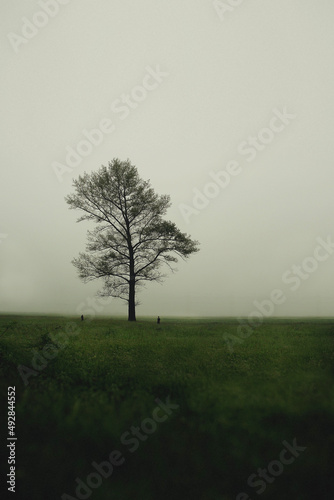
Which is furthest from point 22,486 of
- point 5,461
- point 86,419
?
point 86,419

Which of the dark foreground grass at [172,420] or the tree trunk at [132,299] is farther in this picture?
the tree trunk at [132,299]

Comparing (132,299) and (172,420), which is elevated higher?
(132,299)

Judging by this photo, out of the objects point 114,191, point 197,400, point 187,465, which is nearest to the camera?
point 187,465

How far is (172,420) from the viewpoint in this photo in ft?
18.2

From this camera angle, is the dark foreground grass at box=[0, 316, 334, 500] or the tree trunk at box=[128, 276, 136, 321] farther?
the tree trunk at box=[128, 276, 136, 321]

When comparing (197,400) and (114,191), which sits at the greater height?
(114,191)

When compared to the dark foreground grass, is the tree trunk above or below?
above

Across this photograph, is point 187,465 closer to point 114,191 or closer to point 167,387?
point 167,387

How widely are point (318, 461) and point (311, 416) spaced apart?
1.56m

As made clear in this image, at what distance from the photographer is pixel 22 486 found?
11.8 feet

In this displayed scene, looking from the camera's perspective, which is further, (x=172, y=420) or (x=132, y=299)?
(x=132, y=299)

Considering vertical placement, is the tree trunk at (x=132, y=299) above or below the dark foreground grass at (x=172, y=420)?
above

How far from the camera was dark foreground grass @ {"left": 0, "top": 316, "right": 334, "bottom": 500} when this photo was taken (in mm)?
3729

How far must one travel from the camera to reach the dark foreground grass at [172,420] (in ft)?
12.2
